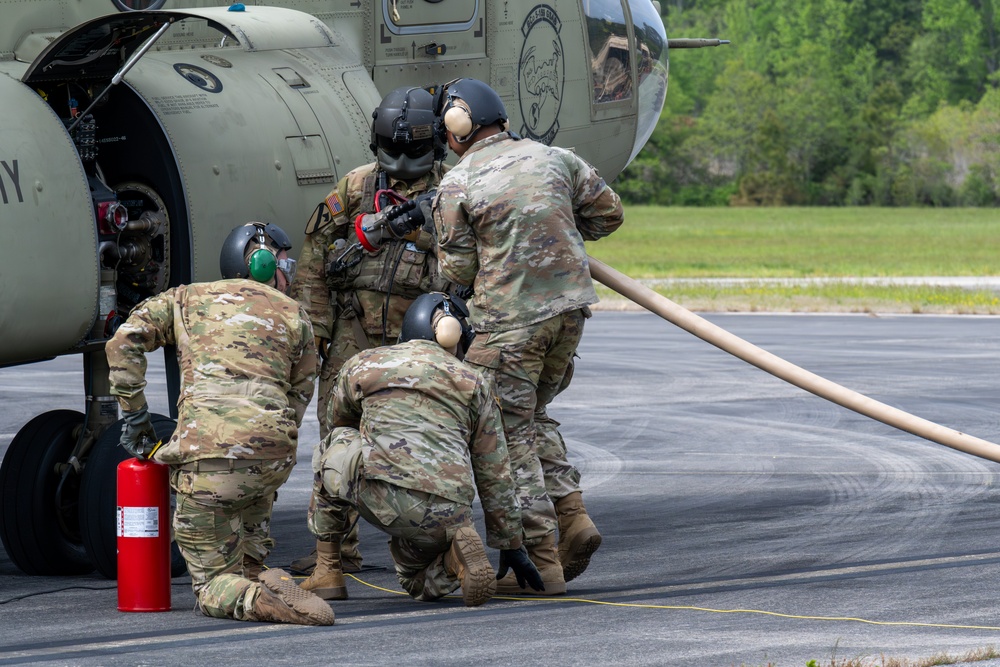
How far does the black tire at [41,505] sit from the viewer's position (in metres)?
8.24

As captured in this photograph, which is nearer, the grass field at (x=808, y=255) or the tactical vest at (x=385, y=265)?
the tactical vest at (x=385, y=265)

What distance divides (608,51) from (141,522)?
232 inches

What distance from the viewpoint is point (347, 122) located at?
29.7 ft

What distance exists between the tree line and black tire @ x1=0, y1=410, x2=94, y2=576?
7804 cm

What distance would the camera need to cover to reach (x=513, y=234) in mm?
7238

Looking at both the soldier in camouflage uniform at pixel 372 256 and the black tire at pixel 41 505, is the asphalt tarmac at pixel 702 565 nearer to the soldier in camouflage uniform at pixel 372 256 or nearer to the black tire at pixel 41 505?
the black tire at pixel 41 505

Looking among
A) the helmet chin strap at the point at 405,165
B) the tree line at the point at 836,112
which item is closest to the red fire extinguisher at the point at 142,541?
the helmet chin strap at the point at 405,165

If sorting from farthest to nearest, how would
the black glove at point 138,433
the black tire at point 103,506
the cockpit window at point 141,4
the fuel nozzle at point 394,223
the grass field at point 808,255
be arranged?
1. the grass field at point 808,255
2. the cockpit window at point 141,4
3. the black tire at point 103,506
4. the fuel nozzle at point 394,223
5. the black glove at point 138,433

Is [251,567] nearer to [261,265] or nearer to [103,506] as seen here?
[103,506]

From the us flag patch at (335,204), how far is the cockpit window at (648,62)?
4397 millimetres

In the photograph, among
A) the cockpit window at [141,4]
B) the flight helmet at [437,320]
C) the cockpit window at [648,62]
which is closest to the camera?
the flight helmet at [437,320]

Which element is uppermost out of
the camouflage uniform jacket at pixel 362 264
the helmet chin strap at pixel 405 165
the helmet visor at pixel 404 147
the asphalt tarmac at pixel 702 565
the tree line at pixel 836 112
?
the helmet visor at pixel 404 147

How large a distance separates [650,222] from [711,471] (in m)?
62.6

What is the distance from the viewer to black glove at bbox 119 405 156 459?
6.94 metres
